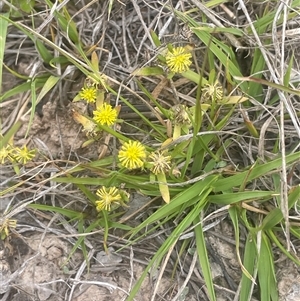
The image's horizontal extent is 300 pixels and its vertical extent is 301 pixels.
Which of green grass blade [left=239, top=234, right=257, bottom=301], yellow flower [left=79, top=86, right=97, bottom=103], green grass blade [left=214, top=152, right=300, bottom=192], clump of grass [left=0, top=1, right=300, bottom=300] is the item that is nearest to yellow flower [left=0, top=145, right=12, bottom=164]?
clump of grass [left=0, top=1, right=300, bottom=300]

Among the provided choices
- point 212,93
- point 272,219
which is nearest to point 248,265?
point 272,219

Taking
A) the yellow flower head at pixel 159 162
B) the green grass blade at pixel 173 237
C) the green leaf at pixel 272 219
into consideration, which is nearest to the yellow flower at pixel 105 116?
the yellow flower head at pixel 159 162

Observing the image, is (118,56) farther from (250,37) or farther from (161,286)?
(161,286)

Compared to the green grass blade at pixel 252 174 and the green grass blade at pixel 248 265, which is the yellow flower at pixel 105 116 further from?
the green grass blade at pixel 248 265

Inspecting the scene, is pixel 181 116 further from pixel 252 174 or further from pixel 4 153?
pixel 4 153

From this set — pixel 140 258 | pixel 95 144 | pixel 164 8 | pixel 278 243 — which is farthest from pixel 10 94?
pixel 278 243

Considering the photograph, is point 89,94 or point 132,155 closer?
point 132,155
